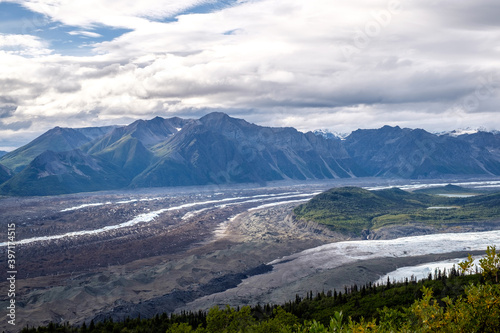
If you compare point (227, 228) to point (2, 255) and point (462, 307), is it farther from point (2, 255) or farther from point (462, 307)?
point (462, 307)

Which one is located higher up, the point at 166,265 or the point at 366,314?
the point at 366,314

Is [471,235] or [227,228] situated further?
[227,228]

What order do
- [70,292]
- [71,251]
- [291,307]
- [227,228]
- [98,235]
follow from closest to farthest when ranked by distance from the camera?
[291,307] < [70,292] < [71,251] < [98,235] < [227,228]

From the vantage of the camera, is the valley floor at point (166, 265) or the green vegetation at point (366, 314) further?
the valley floor at point (166, 265)

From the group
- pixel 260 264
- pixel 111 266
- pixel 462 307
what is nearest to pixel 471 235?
pixel 260 264

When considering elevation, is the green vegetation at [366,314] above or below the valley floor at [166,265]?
above

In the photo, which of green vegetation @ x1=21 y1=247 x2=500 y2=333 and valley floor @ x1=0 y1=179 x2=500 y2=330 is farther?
valley floor @ x1=0 y1=179 x2=500 y2=330

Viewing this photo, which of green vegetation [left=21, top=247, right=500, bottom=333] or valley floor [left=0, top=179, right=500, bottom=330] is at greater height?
green vegetation [left=21, top=247, right=500, bottom=333]

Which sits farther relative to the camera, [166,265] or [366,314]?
[166,265]
